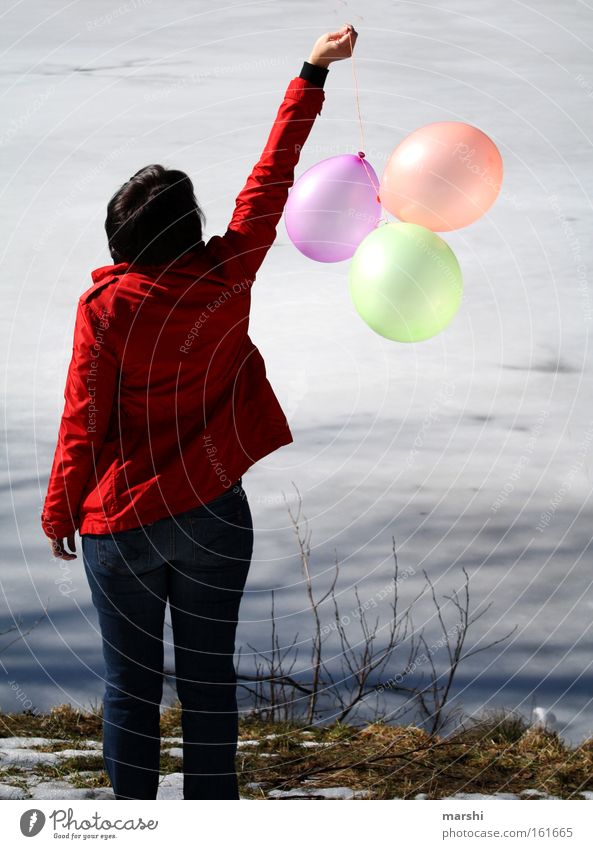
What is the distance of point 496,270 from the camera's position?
859 centimetres

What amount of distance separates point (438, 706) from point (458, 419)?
116 inches

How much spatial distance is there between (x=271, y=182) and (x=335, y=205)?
471 mm

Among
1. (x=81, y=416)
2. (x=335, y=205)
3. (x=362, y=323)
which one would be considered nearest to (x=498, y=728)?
(x=335, y=205)

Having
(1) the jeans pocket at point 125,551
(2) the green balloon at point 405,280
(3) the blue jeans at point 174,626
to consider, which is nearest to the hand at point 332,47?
(2) the green balloon at point 405,280

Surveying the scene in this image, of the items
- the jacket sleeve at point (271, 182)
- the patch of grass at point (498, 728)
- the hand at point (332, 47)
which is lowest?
the patch of grass at point (498, 728)

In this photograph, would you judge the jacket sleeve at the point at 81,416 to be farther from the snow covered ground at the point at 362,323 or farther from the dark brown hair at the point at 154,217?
the snow covered ground at the point at 362,323

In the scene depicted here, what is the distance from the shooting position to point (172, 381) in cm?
285

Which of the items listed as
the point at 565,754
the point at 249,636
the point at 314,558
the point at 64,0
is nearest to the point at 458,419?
the point at 314,558

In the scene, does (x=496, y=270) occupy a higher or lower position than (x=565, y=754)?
higher

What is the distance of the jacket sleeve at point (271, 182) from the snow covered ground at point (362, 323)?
2228 millimetres

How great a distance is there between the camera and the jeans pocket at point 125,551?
2.88 meters

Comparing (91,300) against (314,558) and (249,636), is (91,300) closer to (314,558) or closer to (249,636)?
(249,636)

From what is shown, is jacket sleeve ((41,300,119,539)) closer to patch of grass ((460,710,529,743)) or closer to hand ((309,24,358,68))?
hand ((309,24,358,68))

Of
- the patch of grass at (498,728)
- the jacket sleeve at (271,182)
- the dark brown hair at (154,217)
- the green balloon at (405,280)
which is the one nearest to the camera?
the dark brown hair at (154,217)
